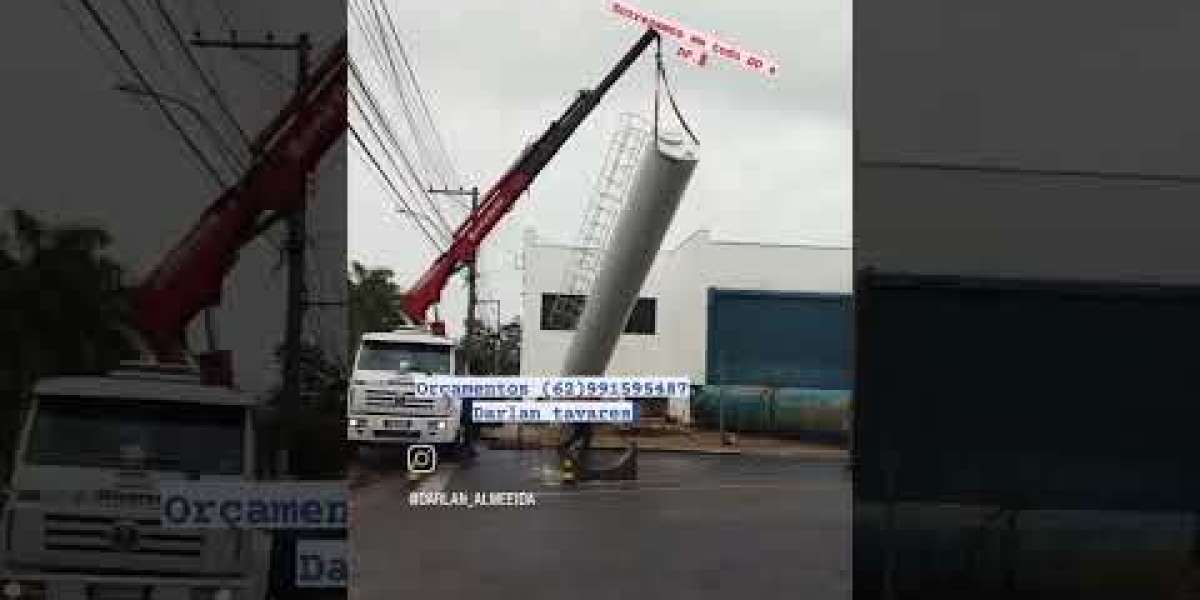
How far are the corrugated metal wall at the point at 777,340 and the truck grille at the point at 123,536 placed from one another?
1.24 metres

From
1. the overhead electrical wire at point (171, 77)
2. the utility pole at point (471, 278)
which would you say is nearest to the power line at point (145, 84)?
the overhead electrical wire at point (171, 77)

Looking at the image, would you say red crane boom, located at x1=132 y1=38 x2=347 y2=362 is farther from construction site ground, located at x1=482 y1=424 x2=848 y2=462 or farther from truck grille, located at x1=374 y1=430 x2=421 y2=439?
construction site ground, located at x1=482 y1=424 x2=848 y2=462

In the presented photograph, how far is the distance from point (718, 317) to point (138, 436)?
1.33m

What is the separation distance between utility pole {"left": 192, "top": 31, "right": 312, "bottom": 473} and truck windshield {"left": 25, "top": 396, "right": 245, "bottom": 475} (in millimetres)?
145

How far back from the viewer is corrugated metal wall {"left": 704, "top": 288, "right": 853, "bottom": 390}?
3270 mm

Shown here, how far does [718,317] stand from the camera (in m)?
3.30

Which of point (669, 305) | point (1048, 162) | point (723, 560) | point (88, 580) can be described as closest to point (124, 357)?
point (88, 580)

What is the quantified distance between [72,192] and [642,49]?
1.30 m

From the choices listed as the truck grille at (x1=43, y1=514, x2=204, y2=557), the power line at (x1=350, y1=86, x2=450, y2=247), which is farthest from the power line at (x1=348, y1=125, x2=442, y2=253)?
the truck grille at (x1=43, y1=514, x2=204, y2=557)

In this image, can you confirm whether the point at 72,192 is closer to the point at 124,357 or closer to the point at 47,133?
the point at 47,133

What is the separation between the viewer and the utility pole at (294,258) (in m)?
3.12

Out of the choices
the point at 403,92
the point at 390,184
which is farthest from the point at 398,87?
the point at 390,184

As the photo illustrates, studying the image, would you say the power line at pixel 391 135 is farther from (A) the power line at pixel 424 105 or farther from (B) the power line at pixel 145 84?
(B) the power line at pixel 145 84

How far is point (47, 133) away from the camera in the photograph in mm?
3152
